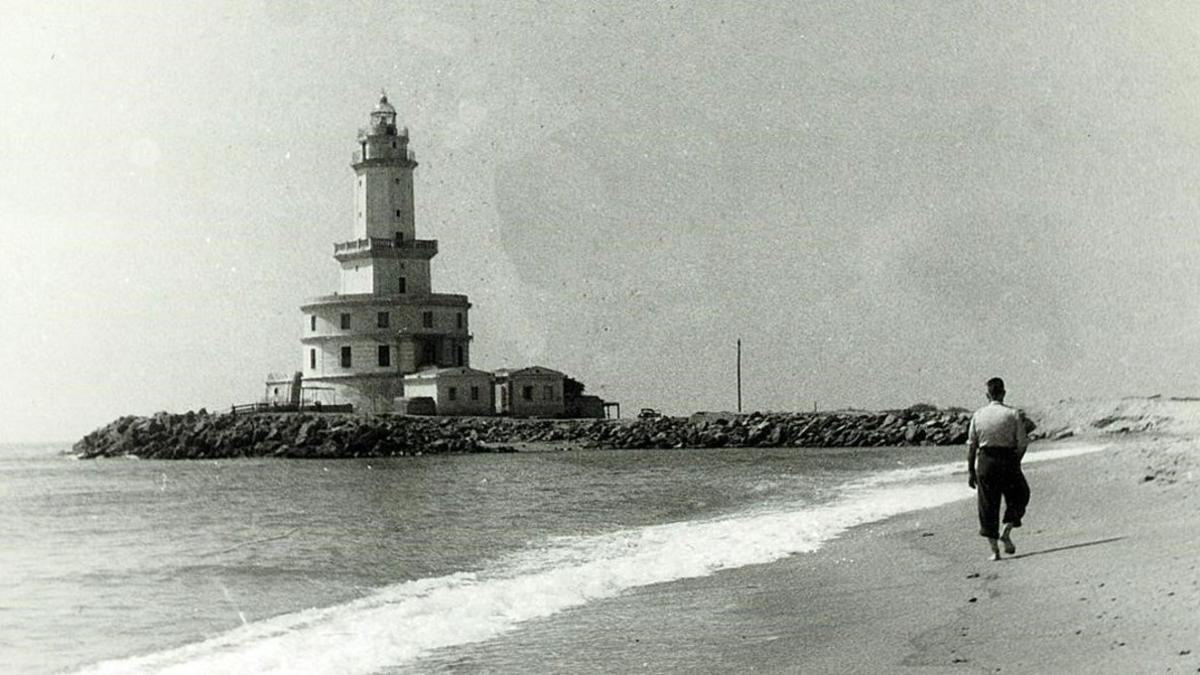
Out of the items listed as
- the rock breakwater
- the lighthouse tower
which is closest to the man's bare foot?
the rock breakwater

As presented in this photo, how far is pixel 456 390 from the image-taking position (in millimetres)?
61312

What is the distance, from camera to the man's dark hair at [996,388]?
1018cm

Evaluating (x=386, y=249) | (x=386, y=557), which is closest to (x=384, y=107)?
(x=386, y=249)

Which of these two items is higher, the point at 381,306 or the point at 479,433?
the point at 381,306

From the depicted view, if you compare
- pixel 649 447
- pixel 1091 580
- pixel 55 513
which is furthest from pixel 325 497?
pixel 649 447

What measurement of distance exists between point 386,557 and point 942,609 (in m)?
10.1

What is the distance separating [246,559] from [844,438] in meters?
43.7

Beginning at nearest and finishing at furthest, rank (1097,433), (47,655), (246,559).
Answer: (47,655) → (246,559) → (1097,433)

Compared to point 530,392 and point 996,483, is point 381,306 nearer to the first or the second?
point 530,392

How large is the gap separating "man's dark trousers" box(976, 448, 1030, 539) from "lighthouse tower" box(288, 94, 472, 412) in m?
54.8

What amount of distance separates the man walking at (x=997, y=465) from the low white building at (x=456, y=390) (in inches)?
2043

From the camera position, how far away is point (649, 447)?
59469 millimetres

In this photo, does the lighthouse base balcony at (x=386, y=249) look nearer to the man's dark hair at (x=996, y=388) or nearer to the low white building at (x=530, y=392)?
the low white building at (x=530, y=392)

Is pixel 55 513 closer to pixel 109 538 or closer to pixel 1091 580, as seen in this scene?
pixel 109 538
